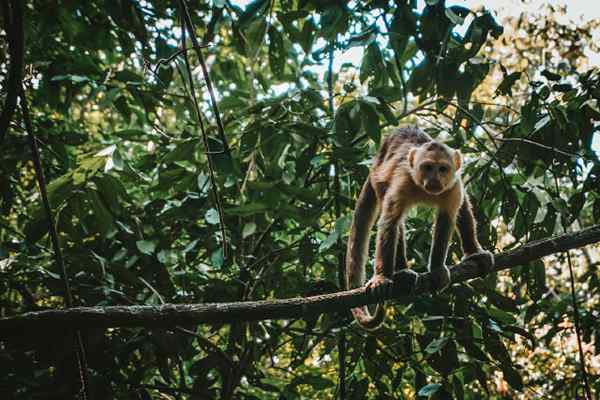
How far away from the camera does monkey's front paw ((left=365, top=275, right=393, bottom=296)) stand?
3.12 metres

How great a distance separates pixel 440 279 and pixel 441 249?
25 centimetres

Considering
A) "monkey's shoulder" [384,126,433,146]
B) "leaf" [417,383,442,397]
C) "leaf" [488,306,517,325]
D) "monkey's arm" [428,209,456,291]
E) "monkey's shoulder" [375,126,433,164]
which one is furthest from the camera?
"monkey's shoulder" [384,126,433,146]

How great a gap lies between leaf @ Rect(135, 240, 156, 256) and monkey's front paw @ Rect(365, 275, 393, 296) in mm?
1576

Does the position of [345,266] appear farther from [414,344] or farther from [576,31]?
[576,31]

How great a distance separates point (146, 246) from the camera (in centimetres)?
419

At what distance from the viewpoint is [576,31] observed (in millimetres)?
8492

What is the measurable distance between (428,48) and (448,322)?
5.53ft

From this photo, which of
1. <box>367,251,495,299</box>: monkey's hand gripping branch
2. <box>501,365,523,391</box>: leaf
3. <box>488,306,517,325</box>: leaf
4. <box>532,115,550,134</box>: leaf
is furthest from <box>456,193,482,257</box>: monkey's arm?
<box>501,365,523,391</box>: leaf

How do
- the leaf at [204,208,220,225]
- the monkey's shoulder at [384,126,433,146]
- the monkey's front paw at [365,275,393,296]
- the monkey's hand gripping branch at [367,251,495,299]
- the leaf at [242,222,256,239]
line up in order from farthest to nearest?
the monkey's shoulder at [384,126,433,146] → the leaf at [242,222,256,239] → the leaf at [204,208,220,225] → the monkey's hand gripping branch at [367,251,495,299] → the monkey's front paw at [365,275,393,296]

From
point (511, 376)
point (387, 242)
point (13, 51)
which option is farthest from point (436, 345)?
point (13, 51)

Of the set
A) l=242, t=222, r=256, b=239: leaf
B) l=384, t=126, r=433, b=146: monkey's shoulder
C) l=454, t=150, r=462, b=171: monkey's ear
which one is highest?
l=384, t=126, r=433, b=146: monkey's shoulder

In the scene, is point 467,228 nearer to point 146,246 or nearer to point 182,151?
point 182,151

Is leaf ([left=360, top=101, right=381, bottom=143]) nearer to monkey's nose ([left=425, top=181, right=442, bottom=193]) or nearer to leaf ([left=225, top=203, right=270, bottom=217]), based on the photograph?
monkey's nose ([left=425, top=181, right=442, bottom=193])

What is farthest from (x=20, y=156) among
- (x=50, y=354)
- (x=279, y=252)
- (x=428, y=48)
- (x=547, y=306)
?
(x=547, y=306)
